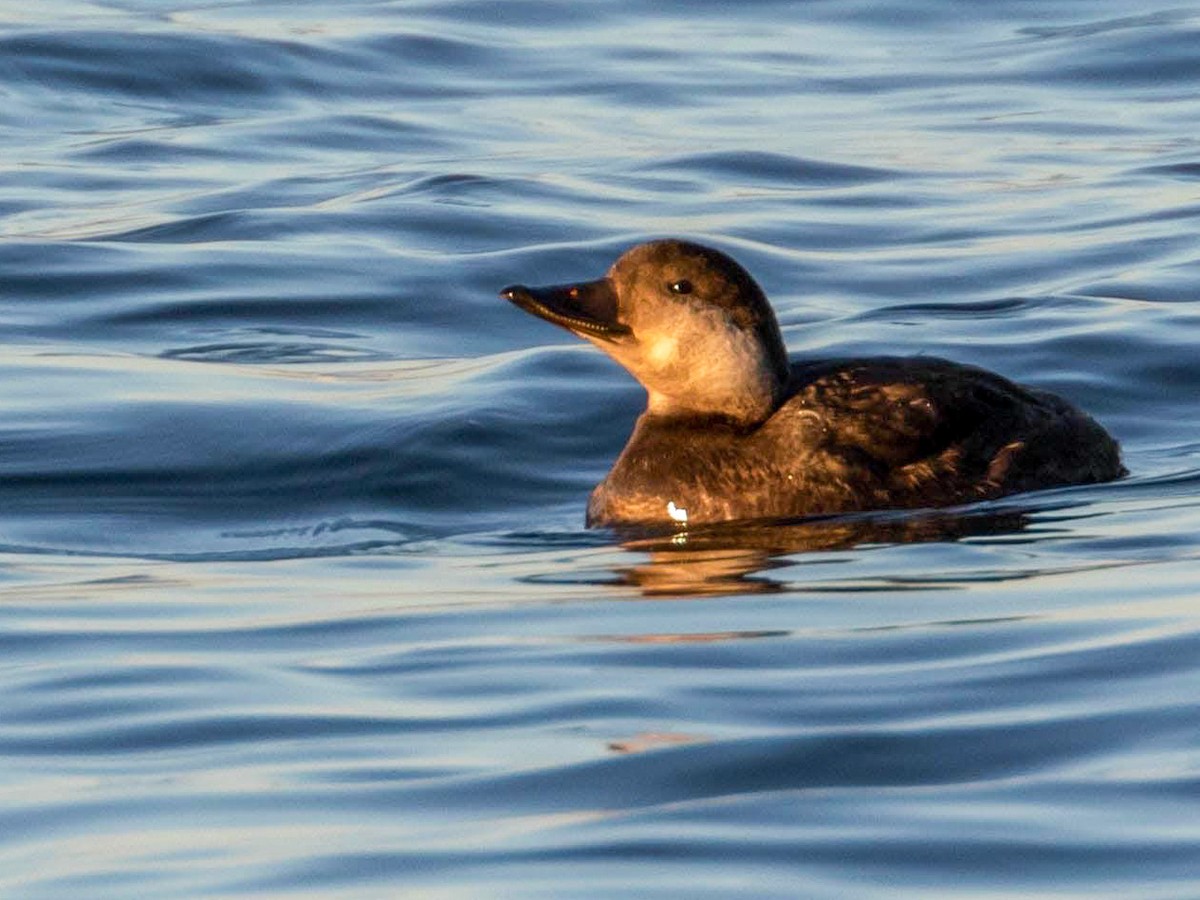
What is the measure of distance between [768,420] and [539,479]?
127cm

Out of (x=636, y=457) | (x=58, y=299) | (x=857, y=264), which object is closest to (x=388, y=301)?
(x=58, y=299)

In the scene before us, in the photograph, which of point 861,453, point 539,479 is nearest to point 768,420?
point 861,453

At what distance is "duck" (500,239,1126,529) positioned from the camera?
26.8 ft

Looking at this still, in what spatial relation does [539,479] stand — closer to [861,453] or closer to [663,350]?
[663,350]

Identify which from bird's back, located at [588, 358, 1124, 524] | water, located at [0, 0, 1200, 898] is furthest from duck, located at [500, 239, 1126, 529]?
water, located at [0, 0, 1200, 898]

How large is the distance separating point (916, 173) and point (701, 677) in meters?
9.83

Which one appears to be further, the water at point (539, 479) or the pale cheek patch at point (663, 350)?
the pale cheek patch at point (663, 350)

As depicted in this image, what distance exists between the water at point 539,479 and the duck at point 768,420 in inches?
7.3

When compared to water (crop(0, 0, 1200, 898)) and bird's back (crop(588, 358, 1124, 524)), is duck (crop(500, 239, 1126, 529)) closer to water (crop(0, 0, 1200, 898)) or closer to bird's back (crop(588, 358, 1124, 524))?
bird's back (crop(588, 358, 1124, 524))

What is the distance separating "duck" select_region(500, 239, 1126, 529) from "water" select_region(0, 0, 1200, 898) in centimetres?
18

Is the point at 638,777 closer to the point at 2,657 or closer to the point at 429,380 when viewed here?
the point at 2,657

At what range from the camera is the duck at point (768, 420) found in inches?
321

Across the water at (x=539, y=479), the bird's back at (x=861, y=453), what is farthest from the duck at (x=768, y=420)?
the water at (x=539, y=479)

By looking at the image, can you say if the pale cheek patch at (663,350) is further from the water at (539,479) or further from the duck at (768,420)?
the water at (539,479)
